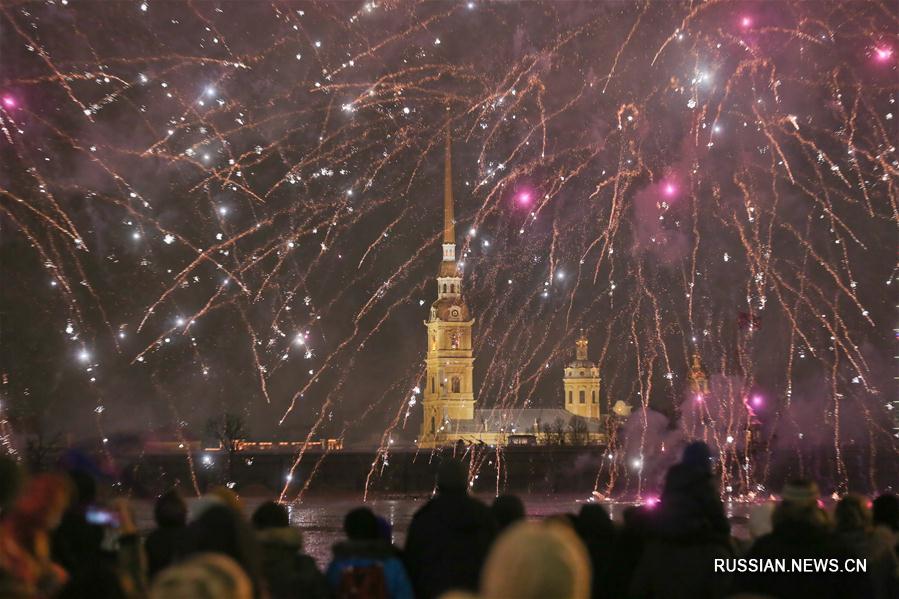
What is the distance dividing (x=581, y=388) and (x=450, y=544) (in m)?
115

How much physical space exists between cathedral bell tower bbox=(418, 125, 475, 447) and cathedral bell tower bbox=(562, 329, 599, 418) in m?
14.4

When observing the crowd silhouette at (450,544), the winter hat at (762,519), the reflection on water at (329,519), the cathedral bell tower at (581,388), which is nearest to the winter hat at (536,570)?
the crowd silhouette at (450,544)

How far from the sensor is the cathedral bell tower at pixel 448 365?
104 metres

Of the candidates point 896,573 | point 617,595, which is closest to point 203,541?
point 617,595

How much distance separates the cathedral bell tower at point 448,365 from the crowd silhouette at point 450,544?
3761 inches

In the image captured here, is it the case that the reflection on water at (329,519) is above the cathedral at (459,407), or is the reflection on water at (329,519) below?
below

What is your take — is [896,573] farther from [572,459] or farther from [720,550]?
[572,459]

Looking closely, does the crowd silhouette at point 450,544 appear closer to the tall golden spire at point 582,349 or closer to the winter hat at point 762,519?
the winter hat at point 762,519

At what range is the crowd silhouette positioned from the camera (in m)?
5.80

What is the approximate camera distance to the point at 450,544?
6.86 m

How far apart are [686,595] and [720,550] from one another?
0.88ft

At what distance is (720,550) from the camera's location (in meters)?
6.32

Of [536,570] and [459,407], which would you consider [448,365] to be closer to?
[459,407]

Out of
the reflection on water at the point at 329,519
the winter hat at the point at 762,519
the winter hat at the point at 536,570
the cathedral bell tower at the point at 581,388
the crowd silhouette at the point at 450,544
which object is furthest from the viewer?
the cathedral bell tower at the point at 581,388
